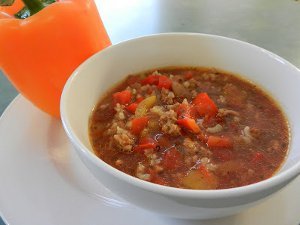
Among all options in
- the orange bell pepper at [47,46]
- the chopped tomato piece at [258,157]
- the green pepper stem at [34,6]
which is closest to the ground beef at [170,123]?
the chopped tomato piece at [258,157]

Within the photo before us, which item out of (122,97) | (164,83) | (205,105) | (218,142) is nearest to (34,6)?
(122,97)

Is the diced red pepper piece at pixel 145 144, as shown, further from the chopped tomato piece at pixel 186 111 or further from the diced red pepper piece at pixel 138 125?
the chopped tomato piece at pixel 186 111

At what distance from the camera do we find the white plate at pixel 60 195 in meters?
1.50

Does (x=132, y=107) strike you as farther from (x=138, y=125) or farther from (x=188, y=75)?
(x=188, y=75)

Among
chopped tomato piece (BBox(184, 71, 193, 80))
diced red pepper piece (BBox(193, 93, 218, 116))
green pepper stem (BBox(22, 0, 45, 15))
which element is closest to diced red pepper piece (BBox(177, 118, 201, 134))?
diced red pepper piece (BBox(193, 93, 218, 116))

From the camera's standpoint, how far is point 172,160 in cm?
162

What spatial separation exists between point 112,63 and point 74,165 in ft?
1.87

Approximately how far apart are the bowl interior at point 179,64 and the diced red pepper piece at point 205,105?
32 cm

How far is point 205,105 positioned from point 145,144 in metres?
0.38

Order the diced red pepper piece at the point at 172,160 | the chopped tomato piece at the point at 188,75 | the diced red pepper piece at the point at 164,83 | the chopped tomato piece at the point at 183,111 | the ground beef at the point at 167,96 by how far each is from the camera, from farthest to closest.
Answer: the chopped tomato piece at the point at 188,75
the diced red pepper piece at the point at 164,83
the ground beef at the point at 167,96
the chopped tomato piece at the point at 183,111
the diced red pepper piece at the point at 172,160

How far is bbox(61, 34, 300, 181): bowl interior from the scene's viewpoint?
5.88 ft

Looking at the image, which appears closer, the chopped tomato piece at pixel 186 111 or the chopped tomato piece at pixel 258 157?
the chopped tomato piece at pixel 258 157

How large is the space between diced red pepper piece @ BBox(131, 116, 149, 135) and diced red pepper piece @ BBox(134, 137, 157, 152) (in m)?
0.06

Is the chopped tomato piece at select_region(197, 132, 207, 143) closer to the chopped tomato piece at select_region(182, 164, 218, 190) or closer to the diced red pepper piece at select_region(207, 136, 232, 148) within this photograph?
the diced red pepper piece at select_region(207, 136, 232, 148)
